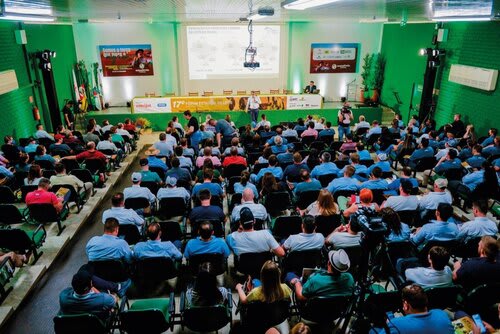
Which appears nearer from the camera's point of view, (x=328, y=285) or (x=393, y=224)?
(x=328, y=285)

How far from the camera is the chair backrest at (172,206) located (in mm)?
5430

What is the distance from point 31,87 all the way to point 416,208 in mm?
11522

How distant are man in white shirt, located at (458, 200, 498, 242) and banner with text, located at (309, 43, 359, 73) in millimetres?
13041

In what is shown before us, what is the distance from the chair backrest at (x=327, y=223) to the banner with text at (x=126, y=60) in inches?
521

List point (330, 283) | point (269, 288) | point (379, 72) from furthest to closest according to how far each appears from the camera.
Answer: point (379, 72)
point (330, 283)
point (269, 288)

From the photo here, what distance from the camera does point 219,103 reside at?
43.1 feet

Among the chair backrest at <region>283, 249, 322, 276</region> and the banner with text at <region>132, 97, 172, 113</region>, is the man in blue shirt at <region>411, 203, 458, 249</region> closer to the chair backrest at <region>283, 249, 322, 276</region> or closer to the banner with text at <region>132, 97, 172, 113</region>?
the chair backrest at <region>283, 249, 322, 276</region>

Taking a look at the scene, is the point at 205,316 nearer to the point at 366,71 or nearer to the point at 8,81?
the point at 8,81

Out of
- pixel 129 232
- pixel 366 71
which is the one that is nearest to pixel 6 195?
pixel 129 232

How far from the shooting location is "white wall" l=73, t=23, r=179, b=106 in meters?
15.1

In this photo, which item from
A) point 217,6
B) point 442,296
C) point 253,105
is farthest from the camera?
point 253,105

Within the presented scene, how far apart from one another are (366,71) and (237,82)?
6.01 metres

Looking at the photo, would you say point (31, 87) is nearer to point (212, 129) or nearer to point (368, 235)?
point (212, 129)

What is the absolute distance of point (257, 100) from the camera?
12.6 meters
